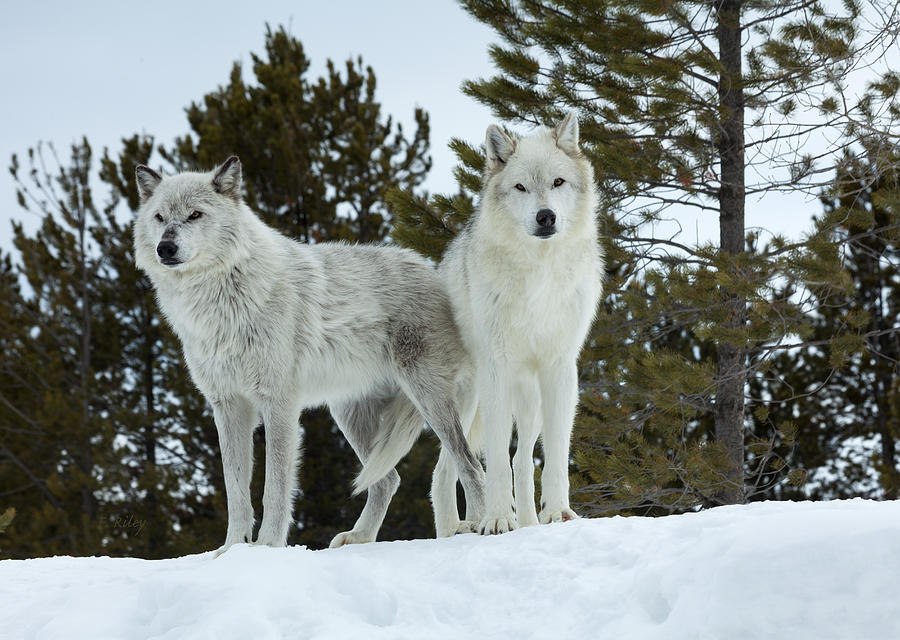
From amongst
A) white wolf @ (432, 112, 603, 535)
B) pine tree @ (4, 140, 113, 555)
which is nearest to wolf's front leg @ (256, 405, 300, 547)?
white wolf @ (432, 112, 603, 535)

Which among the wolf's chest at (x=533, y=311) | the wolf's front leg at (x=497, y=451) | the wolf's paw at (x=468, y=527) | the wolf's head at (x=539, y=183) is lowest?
the wolf's paw at (x=468, y=527)

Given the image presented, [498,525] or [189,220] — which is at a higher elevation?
[189,220]

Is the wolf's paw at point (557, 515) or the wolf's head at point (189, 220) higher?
the wolf's head at point (189, 220)

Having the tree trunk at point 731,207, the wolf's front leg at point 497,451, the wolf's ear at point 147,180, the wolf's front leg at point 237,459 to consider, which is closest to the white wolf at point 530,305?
the wolf's front leg at point 497,451

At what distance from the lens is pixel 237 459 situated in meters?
5.51

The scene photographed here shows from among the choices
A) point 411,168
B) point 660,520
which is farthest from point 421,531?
point 660,520

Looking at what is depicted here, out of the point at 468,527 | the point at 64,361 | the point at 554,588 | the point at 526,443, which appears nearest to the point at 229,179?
the point at 526,443

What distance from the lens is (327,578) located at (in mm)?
4242

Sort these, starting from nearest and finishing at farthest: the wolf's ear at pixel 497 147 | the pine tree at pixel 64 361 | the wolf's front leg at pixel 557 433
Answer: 1. the wolf's front leg at pixel 557 433
2. the wolf's ear at pixel 497 147
3. the pine tree at pixel 64 361

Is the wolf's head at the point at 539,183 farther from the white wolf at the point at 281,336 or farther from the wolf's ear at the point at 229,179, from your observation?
the wolf's ear at the point at 229,179

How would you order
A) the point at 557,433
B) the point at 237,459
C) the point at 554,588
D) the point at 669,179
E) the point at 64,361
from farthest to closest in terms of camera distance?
the point at 64,361 < the point at 669,179 < the point at 237,459 < the point at 557,433 < the point at 554,588

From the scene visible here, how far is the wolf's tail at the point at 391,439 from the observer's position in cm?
594

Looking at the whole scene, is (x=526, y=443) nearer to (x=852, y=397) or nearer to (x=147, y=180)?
(x=147, y=180)

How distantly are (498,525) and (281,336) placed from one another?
67.3 inches
